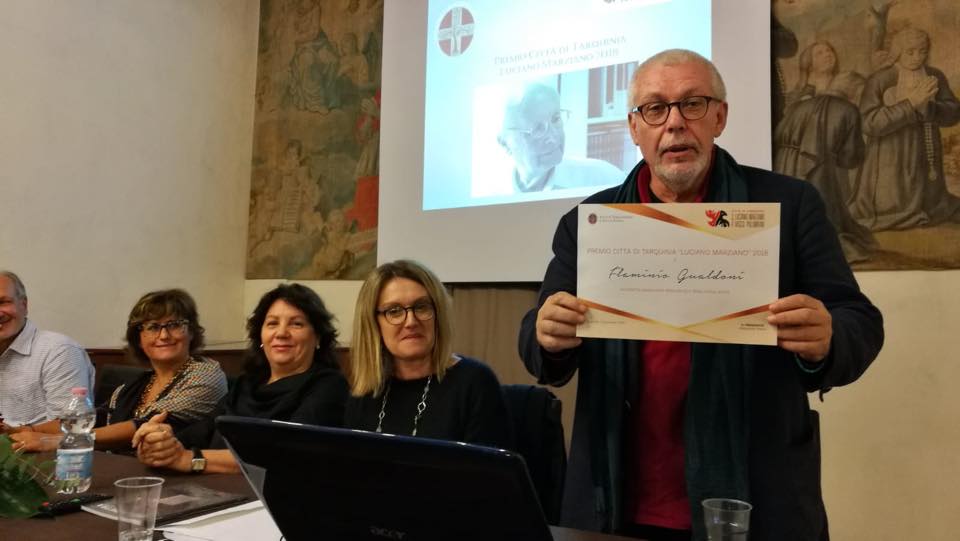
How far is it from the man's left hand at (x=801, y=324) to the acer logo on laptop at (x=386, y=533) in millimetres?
783

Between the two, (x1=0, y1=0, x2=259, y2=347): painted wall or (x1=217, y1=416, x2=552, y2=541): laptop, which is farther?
(x1=0, y1=0, x2=259, y2=347): painted wall

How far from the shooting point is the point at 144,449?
200 cm

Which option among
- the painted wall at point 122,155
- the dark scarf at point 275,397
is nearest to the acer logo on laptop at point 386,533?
the dark scarf at point 275,397

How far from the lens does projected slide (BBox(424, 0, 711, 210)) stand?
3971 millimetres

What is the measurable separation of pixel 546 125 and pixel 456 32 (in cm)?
102

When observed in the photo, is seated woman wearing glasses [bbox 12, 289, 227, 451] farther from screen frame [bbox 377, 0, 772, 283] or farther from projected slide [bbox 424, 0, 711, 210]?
projected slide [bbox 424, 0, 711, 210]

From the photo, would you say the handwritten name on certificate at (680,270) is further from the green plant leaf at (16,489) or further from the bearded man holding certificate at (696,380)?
the green plant leaf at (16,489)

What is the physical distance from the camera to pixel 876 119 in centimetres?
350

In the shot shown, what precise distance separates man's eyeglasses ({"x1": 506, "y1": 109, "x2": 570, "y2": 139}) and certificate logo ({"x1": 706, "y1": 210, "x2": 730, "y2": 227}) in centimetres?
293

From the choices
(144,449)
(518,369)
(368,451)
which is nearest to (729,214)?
(368,451)

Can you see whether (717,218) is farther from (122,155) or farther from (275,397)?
(122,155)

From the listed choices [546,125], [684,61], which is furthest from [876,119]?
[684,61]

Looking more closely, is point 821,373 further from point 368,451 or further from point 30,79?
point 30,79

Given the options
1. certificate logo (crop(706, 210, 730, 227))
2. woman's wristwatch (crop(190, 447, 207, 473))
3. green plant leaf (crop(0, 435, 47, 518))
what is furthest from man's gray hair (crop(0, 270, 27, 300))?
certificate logo (crop(706, 210, 730, 227))
